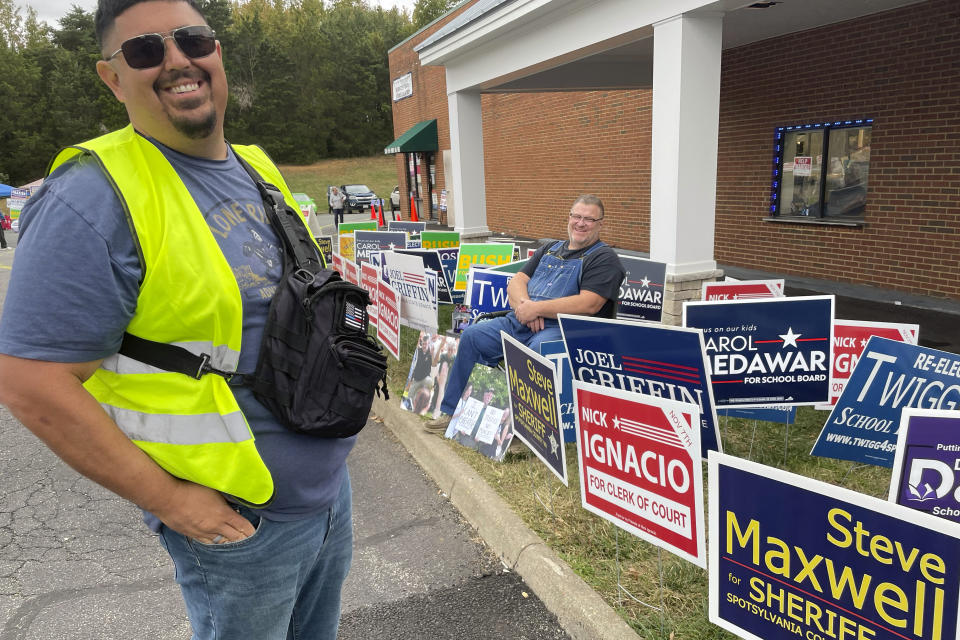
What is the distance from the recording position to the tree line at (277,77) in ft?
185

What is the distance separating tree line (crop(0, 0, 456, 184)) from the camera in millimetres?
56312

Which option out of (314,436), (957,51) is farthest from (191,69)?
(957,51)

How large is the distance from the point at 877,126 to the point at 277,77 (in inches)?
2632

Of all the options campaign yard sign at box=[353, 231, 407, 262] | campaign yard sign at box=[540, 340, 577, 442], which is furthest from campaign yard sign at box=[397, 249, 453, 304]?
campaign yard sign at box=[540, 340, 577, 442]

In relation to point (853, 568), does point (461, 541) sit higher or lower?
lower

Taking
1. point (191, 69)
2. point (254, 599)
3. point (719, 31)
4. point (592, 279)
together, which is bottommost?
point (254, 599)

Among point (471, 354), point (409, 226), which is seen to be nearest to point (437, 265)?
point (471, 354)

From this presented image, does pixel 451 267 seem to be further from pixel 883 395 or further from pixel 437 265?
pixel 883 395

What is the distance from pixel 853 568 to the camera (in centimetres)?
166

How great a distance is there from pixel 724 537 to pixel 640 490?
1.50 feet

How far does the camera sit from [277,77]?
214 ft

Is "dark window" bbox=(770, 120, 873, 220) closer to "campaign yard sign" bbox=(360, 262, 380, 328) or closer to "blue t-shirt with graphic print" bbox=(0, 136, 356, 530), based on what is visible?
"campaign yard sign" bbox=(360, 262, 380, 328)

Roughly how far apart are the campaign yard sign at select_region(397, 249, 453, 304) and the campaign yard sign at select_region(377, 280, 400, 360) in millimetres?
970

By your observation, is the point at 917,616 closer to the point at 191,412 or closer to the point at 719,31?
the point at 191,412
